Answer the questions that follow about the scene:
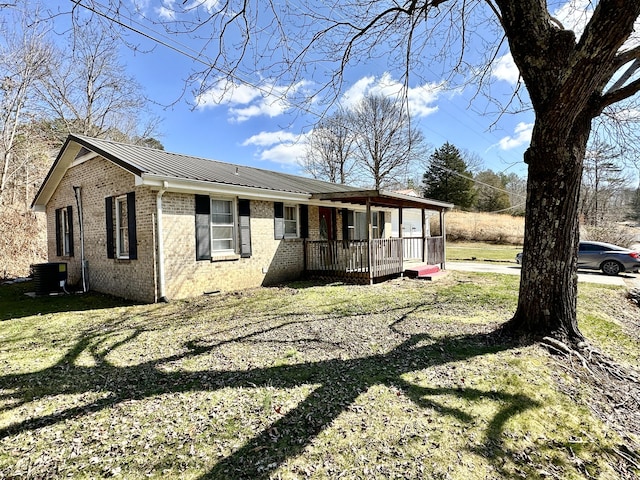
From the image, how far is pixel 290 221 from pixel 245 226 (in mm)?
2393

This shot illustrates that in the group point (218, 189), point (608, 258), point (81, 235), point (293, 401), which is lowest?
point (293, 401)

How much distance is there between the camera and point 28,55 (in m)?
→ 13.9

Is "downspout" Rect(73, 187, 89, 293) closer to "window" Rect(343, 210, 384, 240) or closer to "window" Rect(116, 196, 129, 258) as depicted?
"window" Rect(116, 196, 129, 258)

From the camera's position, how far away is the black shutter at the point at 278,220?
11.1m

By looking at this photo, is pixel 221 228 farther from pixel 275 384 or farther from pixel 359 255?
pixel 275 384

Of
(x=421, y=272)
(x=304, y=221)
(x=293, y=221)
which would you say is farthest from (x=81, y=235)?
(x=421, y=272)

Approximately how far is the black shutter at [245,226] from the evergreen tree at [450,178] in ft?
115

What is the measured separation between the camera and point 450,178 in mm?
41781

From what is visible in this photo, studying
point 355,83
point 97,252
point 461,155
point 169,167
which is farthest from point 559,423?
point 461,155

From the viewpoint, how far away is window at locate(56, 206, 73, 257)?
36.9ft

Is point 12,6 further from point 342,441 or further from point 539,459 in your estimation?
point 539,459

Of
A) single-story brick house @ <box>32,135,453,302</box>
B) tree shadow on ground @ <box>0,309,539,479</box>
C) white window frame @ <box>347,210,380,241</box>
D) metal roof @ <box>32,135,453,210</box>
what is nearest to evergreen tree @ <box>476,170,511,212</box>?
white window frame @ <box>347,210,380,241</box>

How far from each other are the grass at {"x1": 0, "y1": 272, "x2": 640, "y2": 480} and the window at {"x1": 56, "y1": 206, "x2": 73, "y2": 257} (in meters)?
5.41

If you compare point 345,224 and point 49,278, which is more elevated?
point 345,224
